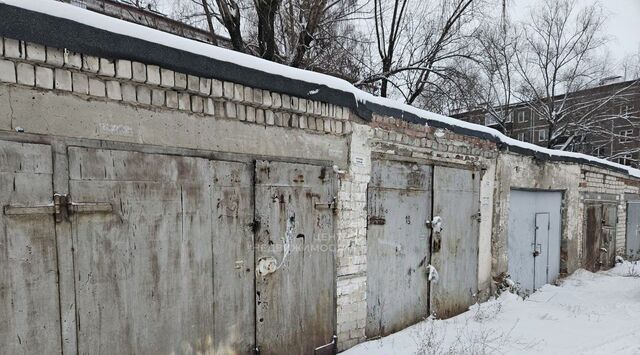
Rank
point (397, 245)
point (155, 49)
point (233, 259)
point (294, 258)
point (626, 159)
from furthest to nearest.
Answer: point (626, 159) < point (397, 245) < point (294, 258) < point (233, 259) < point (155, 49)

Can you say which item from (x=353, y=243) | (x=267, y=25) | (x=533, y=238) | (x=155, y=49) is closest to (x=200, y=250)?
(x=155, y=49)

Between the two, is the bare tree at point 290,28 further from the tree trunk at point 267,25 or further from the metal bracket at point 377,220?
the metal bracket at point 377,220

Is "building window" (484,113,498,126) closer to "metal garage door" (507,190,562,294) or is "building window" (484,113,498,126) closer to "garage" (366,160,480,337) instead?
"metal garage door" (507,190,562,294)

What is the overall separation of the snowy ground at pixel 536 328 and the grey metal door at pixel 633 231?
15.5 ft

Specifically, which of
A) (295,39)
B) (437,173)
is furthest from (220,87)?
(295,39)

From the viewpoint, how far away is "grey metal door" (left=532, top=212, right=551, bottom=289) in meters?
6.88

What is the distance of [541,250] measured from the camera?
703 cm

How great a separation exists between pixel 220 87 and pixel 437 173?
3110 mm

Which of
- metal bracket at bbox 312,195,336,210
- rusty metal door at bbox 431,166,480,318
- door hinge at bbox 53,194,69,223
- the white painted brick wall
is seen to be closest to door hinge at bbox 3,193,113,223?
door hinge at bbox 53,194,69,223

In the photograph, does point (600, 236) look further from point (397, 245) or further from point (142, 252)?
point (142, 252)

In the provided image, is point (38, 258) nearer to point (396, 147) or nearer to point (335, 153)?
point (335, 153)

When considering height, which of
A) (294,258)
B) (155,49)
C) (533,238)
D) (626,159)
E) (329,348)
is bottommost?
(329,348)

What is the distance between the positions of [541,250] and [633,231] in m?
5.85

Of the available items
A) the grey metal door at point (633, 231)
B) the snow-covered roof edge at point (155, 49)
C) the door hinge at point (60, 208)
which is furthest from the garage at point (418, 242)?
the grey metal door at point (633, 231)
